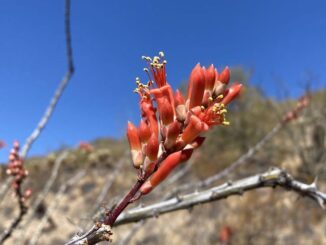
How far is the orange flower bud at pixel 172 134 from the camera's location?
1364 millimetres

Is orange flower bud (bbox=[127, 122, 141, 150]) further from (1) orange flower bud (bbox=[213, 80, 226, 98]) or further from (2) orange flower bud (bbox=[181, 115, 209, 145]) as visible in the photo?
(1) orange flower bud (bbox=[213, 80, 226, 98])

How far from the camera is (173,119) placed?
1.42m

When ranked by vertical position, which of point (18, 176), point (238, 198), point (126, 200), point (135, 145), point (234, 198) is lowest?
point (126, 200)

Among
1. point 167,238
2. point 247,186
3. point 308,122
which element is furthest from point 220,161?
point 247,186

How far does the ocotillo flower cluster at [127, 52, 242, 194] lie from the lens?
1378mm

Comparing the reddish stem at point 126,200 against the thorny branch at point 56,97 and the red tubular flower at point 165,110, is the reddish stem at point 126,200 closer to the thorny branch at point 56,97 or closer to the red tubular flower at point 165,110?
the red tubular flower at point 165,110

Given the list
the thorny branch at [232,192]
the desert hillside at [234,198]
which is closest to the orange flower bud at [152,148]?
the thorny branch at [232,192]

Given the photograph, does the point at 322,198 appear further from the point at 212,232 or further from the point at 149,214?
the point at 212,232

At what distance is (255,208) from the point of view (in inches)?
498

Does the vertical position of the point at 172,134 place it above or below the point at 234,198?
below

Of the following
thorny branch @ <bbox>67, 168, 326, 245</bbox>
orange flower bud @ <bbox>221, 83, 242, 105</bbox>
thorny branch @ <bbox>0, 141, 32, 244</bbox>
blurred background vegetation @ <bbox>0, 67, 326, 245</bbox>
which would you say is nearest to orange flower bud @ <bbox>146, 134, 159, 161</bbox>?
orange flower bud @ <bbox>221, 83, 242, 105</bbox>

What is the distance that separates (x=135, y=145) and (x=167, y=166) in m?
0.13

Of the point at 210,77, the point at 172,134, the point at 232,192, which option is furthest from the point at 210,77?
the point at 232,192

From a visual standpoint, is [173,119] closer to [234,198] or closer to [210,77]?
[210,77]
